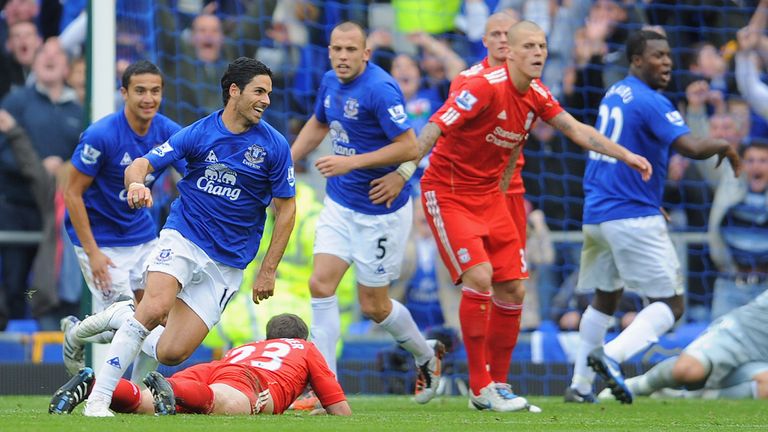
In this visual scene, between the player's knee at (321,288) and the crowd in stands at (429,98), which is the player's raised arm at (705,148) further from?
the crowd in stands at (429,98)

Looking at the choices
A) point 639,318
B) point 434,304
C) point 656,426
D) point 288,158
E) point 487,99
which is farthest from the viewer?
point 434,304

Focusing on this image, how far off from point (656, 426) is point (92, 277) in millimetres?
3596

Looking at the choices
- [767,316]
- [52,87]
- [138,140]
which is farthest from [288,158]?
[52,87]

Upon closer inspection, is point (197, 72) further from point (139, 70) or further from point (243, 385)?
point (243, 385)

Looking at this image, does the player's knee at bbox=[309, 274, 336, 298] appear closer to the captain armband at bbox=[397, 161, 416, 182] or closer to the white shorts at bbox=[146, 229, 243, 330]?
the captain armband at bbox=[397, 161, 416, 182]

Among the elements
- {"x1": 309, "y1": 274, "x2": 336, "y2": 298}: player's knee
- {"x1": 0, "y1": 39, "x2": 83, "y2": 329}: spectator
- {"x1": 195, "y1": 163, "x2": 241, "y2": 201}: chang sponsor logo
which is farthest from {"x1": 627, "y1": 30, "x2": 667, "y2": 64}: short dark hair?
{"x1": 0, "y1": 39, "x2": 83, "y2": 329}: spectator

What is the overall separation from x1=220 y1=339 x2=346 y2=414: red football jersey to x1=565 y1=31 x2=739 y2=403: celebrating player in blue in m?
2.66

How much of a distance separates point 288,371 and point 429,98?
5985mm

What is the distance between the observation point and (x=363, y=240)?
8.69m

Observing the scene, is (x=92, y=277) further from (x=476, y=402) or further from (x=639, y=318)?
Result: (x=639, y=318)

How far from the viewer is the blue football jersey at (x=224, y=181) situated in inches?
283

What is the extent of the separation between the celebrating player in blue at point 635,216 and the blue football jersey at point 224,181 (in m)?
2.92

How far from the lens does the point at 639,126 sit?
9344 millimetres

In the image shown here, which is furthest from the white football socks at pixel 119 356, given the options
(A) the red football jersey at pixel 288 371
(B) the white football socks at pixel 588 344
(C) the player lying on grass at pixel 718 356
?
(C) the player lying on grass at pixel 718 356
